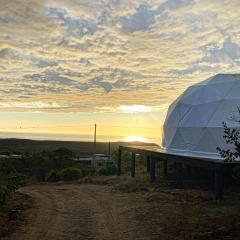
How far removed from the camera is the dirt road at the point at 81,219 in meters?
12.5

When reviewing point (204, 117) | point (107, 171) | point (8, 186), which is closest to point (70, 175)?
point (107, 171)

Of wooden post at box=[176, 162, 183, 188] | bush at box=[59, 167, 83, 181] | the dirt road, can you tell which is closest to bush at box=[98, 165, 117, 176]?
bush at box=[59, 167, 83, 181]

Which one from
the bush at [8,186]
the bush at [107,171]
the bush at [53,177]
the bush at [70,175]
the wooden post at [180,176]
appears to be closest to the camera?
the bush at [8,186]

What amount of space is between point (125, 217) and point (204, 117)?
1381 cm

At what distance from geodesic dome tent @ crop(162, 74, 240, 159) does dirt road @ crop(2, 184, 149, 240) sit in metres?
7.53

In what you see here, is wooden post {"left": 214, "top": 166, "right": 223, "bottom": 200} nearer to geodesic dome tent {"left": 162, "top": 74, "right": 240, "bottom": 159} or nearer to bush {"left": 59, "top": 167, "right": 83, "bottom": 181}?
geodesic dome tent {"left": 162, "top": 74, "right": 240, "bottom": 159}

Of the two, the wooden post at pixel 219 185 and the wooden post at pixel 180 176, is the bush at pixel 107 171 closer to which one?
the wooden post at pixel 180 176

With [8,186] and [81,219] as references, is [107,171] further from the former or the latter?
[81,219]

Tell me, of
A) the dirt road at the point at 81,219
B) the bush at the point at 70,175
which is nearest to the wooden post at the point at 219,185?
the dirt road at the point at 81,219

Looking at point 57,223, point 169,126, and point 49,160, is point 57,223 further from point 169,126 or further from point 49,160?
point 49,160

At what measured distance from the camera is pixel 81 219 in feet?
49.1

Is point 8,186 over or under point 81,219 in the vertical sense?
over

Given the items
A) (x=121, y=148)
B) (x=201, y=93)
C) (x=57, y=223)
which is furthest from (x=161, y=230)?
(x=121, y=148)

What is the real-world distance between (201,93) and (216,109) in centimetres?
262
